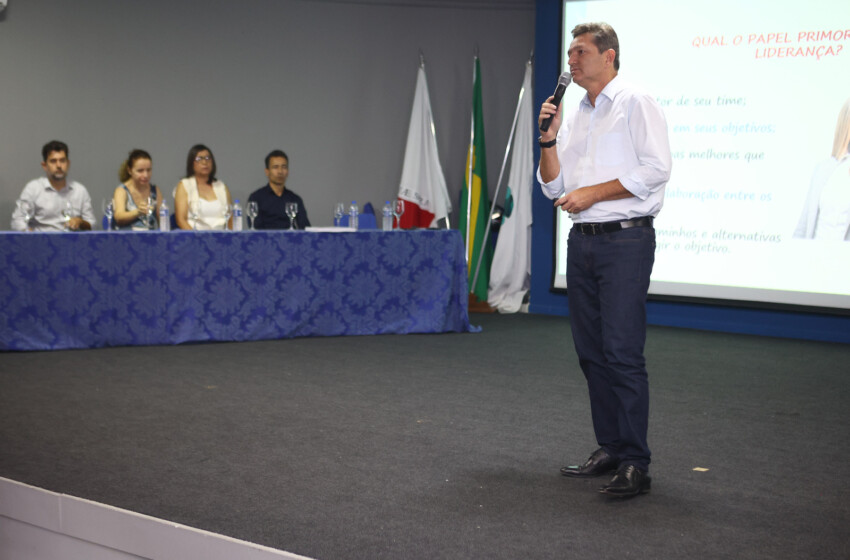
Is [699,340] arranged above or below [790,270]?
below

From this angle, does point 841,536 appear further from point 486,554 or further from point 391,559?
point 391,559

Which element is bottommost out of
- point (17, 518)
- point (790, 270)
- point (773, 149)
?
point (17, 518)

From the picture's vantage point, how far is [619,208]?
8.21ft

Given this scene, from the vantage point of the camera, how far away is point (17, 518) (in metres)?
2.47

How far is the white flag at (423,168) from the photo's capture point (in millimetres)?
7289

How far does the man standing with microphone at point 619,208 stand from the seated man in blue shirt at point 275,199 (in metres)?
3.52

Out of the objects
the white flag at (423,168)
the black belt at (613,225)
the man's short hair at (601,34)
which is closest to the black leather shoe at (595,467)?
the black belt at (613,225)

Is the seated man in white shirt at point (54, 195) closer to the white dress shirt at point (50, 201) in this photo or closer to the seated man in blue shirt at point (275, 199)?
the white dress shirt at point (50, 201)

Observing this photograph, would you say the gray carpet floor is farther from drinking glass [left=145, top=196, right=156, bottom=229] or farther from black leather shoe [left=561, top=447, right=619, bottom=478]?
drinking glass [left=145, top=196, right=156, bottom=229]

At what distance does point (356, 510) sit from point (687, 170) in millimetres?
4428

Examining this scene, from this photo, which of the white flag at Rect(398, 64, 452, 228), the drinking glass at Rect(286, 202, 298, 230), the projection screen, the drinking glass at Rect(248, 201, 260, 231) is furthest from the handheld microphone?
the white flag at Rect(398, 64, 452, 228)

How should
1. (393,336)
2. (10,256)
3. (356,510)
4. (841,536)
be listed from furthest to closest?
1. (393,336)
2. (10,256)
3. (356,510)
4. (841,536)

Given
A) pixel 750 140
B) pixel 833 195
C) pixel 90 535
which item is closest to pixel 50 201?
pixel 90 535

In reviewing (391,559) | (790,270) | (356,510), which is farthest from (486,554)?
(790,270)
